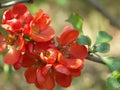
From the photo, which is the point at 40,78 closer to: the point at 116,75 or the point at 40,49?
the point at 40,49

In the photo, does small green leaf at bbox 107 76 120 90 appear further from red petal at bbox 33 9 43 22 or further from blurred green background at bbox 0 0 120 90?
blurred green background at bbox 0 0 120 90

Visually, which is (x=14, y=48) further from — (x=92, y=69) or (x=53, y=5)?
(x=53, y=5)

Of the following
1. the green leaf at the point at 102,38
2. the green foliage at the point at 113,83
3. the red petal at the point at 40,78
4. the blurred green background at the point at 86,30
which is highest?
the red petal at the point at 40,78

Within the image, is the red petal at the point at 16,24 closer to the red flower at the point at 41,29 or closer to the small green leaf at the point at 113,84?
the red flower at the point at 41,29

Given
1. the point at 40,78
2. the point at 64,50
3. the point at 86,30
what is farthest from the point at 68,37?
the point at 86,30

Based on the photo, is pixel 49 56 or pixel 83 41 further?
pixel 83 41

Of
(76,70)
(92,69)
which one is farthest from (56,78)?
(92,69)

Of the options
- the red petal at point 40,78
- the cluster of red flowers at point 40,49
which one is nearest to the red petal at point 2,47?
the cluster of red flowers at point 40,49

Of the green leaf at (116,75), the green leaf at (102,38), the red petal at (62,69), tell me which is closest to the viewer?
the red petal at (62,69)

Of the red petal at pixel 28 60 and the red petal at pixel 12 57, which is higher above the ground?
the red petal at pixel 12 57
